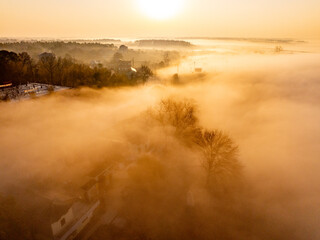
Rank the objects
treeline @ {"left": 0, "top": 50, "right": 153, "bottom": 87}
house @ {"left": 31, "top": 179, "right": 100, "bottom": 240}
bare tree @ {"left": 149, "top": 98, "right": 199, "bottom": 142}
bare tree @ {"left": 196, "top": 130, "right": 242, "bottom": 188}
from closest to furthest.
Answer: house @ {"left": 31, "top": 179, "right": 100, "bottom": 240}, bare tree @ {"left": 196, "top": 130, "right": 242, "bottom": 188}, bare tree @ {"left": 149, "top": 98, "right": 199, "bottom": 142}, treeline @ {"left": 0, "top": 50, "right": 153, "bottom": 87}

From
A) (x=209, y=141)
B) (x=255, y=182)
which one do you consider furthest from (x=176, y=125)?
(x=255, y=182)

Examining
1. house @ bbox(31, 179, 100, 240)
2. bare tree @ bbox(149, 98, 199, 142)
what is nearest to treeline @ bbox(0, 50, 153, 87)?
bare tree @ bbox(149, 98, 199, 142)

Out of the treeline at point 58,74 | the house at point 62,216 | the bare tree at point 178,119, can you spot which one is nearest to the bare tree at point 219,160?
the bare tree at point 178,119

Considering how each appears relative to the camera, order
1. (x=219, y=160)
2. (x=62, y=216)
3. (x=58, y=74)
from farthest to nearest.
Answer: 1. (x=58, y=74)
2. (x=219, y=160)
3. (x=62, y=216)

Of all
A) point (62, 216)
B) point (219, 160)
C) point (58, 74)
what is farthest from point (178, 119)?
point (58, 74)

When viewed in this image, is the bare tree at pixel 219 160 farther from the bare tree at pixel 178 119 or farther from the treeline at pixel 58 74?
the treeline at pixel 58 74

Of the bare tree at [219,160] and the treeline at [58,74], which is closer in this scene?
the bare tree at [219,160]

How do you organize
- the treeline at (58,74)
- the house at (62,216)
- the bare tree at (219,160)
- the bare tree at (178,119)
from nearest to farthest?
the house at (62,216) → the bare tree at (219,160) → the bare tree at (178,119) → the treeline at (58,74)

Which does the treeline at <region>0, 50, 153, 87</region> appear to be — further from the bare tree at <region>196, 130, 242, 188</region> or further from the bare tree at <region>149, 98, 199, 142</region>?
the bare tree at <region>196, 130, 242, 188</region>

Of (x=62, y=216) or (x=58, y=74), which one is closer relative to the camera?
(x=62, y=216)

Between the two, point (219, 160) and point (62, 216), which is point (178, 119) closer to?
point (219, 160)

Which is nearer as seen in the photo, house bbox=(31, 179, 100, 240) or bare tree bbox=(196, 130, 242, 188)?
house bbox=(31, 179, 100, 240)

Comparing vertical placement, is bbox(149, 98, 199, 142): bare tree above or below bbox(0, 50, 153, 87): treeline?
below
